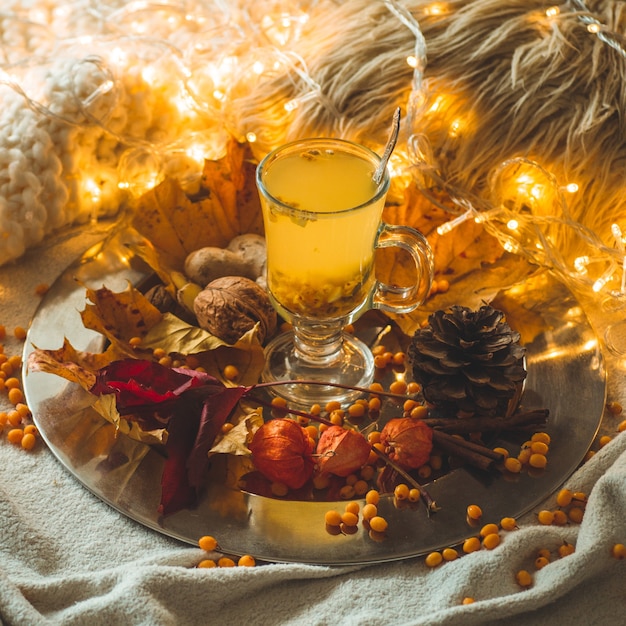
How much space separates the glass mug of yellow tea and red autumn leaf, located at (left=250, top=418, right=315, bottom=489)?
0.09m

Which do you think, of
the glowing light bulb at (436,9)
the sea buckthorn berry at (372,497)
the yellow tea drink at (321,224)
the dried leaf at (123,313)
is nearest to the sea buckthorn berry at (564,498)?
the sea buckthorn berry at (372,497)

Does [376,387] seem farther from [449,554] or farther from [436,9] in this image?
[436,9]

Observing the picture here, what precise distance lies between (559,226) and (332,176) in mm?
469

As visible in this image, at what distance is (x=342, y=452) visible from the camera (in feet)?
3.59

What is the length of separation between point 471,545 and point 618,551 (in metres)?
0.17

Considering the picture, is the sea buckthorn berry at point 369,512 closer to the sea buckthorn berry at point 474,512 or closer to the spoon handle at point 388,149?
the sea buckthorn berry at point 474,512

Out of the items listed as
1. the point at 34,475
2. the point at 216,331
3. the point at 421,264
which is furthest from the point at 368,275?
the point at 34,475

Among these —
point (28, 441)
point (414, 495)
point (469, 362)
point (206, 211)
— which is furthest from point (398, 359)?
point (28, 441)

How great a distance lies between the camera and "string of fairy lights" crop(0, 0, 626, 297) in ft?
4.56

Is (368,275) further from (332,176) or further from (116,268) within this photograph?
(116,268)

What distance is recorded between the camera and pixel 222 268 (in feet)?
4.44

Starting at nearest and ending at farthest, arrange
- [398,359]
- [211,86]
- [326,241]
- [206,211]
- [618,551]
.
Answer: [618,551] < [326,241] < [398,359] < [206,211] < [211,86]

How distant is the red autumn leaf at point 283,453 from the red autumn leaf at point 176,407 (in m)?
0.06

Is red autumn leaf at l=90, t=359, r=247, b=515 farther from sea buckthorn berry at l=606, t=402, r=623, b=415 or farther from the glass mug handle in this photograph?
sea buckthorn berry at l=606, t=402, r=623, b=415
